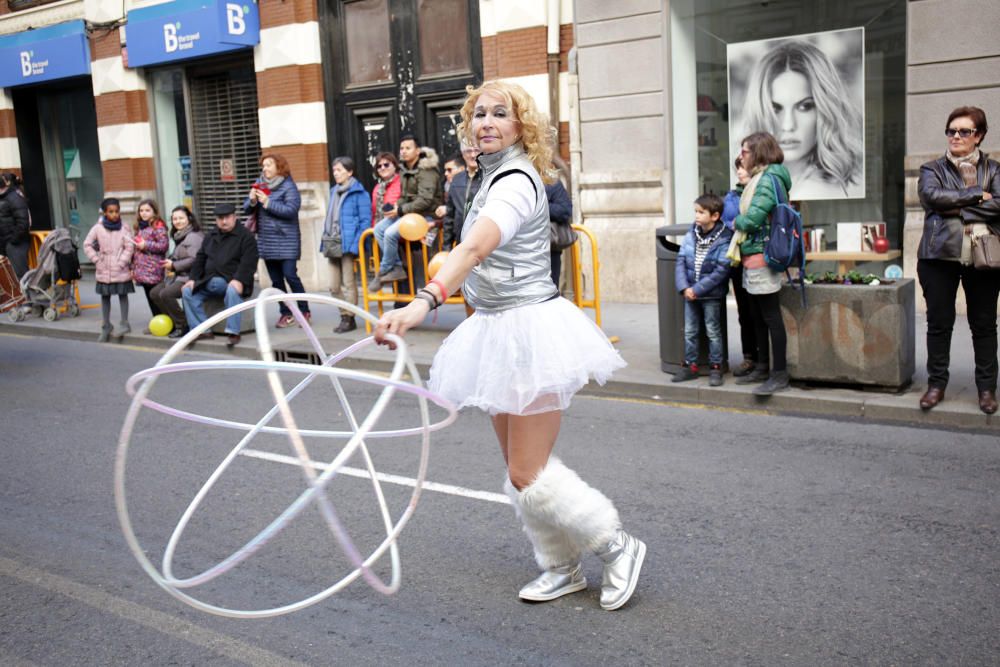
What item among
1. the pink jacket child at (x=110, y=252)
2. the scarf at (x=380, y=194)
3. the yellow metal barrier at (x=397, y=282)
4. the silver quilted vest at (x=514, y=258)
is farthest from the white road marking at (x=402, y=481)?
the pink jacket child at (x=110, y=252)

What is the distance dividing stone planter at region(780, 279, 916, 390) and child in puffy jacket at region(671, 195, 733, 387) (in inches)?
22.1

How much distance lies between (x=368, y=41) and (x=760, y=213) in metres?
10.2

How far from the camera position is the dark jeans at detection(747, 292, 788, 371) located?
8.03m

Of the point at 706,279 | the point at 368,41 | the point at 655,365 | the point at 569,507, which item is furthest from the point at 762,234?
the point at 368,41

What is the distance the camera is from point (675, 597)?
443cm

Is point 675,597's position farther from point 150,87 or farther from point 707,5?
point 150,87

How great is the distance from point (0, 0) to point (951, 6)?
20112 millimetres

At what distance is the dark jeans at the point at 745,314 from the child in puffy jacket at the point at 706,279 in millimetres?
117

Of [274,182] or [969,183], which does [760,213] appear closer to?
[969,183]

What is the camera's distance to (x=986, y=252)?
6.88 m

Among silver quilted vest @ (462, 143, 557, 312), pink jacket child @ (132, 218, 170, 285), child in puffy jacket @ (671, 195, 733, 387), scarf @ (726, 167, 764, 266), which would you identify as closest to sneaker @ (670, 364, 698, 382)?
child in puffy jacket @ (671, 195, 733, 387)

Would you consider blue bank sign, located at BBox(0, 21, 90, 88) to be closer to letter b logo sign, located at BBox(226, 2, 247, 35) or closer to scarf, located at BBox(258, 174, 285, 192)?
letter b logo sign, located at BBox(226, 2, 247, 35)

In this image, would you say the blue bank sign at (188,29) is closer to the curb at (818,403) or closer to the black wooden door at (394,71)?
the black wooden door at (394,71)

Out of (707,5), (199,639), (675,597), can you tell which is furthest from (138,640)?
(707,5)
